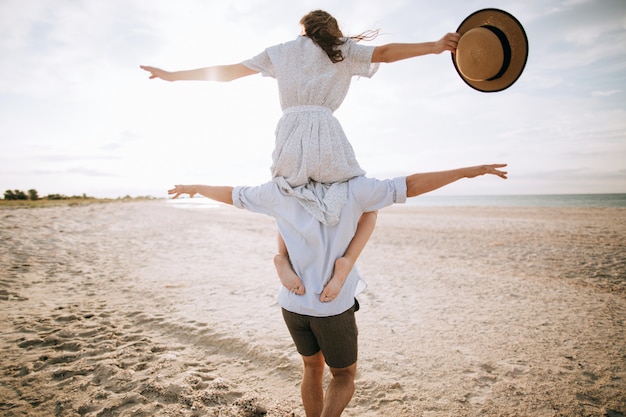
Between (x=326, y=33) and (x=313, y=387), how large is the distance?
2.18 meters

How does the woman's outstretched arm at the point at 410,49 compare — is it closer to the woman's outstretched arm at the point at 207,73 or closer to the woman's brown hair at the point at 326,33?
the woman's brown hair at the point at 326,33

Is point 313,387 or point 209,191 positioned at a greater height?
point 209,191

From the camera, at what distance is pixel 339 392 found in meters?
1.75

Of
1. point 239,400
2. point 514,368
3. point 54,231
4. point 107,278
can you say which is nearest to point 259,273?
point 107,278

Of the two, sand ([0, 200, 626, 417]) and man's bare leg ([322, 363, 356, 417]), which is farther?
sand ([0, 200, 626, 417])

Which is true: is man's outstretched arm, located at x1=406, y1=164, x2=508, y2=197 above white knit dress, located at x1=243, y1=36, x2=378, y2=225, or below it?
below

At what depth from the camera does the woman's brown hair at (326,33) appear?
180cm

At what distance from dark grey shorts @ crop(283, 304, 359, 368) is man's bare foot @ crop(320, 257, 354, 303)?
14cm

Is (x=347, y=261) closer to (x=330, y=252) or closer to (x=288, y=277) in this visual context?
(x=330, y=252)

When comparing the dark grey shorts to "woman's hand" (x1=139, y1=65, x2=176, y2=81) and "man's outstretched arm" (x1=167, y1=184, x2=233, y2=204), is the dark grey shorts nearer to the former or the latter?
"man's outstretched arm" (x1=167, y1=184, x2=233, y2=204)

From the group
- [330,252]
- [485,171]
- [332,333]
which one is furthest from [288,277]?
[485,171]

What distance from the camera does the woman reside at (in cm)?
171

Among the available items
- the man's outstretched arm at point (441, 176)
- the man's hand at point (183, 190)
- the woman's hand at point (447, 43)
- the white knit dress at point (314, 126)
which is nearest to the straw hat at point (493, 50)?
the woman's hand at point (447, 43)

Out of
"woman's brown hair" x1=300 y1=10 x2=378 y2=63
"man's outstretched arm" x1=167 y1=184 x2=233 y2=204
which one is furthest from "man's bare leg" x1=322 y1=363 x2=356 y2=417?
"woman's brown hair" x1=300 y1=10 x2=378 y2=63
